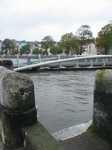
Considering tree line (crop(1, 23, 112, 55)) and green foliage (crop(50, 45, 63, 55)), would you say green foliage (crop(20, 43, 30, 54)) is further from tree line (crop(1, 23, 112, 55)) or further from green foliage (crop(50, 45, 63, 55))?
green foliage (crop(50, 45, 63, 55))

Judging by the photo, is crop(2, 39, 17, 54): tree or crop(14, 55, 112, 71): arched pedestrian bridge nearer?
crop(14, 55, 112, 71): arched pedestrian bridge

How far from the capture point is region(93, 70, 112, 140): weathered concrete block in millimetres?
2350

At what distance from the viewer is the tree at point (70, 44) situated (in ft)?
200

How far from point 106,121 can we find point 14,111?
0.78 metres

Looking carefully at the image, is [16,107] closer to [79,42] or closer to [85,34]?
[79,42]

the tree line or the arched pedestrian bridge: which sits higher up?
the tree line

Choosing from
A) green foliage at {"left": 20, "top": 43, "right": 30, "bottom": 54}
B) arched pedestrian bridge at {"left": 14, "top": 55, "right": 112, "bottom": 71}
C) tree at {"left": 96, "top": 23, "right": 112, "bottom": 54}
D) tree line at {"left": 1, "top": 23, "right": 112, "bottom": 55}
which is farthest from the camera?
green foliage at {"left": 20, "top": 43, "right": 30, "bottom": 54}

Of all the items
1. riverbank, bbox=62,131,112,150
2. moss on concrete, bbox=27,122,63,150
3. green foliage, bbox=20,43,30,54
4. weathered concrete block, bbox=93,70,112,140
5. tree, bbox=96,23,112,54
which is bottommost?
green foliage, bbox=20,43,30,54

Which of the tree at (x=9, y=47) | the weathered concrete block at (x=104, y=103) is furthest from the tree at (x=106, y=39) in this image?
the weathered concrete block at (x=104, y=103)

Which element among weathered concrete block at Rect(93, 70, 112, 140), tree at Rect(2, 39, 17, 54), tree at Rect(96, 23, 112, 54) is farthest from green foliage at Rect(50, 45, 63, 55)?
weathered concrete block at Rect(93, 70, 112, 140)

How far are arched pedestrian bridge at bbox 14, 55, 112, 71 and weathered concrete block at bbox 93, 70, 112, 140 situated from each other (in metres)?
32.8

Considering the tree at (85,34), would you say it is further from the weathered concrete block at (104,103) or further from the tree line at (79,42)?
the weathered concrete block at (104,103)

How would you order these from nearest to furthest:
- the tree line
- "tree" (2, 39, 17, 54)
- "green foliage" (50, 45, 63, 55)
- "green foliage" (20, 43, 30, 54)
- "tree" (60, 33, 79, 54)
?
the tree line, "tree" (60, 33, 79, 54), "green foliage" (50, 45, 63, 55), "tree" (2, 39, 17, 54), "green foliage" (20, 43, 30, 54)

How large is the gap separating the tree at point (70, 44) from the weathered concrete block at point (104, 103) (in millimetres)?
58682
